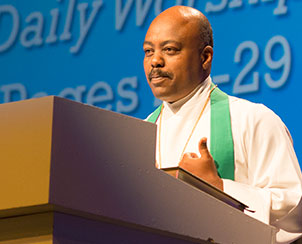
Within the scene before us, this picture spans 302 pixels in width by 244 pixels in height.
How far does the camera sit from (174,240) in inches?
55.2

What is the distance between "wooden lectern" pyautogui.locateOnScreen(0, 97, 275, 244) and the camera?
115 centimetres

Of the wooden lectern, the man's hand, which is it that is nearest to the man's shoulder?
the man's hand

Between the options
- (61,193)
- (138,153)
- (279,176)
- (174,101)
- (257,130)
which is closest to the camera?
(61,193)

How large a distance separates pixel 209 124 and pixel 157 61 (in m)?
0.29

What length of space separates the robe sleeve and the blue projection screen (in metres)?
1.25

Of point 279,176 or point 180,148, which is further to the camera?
point 180,148

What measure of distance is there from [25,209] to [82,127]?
171mm

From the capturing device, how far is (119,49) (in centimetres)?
439

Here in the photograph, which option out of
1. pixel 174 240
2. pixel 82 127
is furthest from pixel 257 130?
pixel 82 127

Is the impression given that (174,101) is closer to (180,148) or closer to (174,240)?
(180,148)

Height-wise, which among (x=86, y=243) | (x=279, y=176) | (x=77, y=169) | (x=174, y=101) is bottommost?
(x=86, y=243)

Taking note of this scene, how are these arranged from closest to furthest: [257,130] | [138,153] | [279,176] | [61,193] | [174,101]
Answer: [61,193]
[138,153]
[279,176]
[257,130]
[174,101]

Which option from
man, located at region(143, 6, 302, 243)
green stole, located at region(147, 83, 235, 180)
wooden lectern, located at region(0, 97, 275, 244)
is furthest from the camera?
green stole, located at region(147, 83, 235, 180)

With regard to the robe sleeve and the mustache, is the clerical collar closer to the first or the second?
the mustache
